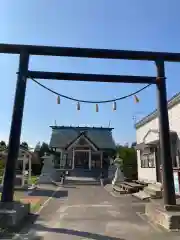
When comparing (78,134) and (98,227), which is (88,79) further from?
(78,134)

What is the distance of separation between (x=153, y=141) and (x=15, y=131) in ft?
42.3

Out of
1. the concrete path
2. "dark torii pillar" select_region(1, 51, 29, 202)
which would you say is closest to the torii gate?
"dark torii pillar" select_region(1, 51, 29, 202)

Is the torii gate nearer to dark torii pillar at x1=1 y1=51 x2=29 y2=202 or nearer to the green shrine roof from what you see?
dark torii pillar at x1=1 y1=51 x2=29 y2=202

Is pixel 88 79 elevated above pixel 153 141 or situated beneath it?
elevated above

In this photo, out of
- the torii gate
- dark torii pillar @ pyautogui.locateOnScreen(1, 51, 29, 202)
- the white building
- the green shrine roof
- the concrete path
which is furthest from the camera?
the green shrine roof

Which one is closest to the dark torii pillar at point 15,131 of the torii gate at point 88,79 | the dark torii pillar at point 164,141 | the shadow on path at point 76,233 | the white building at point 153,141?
the torii gate at point 88,79

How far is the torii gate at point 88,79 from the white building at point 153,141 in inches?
277

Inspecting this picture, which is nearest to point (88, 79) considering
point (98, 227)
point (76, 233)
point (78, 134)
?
point (98, 227)

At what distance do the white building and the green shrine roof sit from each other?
21.2 meters

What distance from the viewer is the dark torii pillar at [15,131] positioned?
834 cm

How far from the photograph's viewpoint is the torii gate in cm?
857

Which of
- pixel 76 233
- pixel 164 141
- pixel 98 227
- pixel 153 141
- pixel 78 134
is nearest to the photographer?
pixel 76 233

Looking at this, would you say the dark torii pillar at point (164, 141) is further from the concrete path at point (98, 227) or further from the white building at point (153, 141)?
the white building at point (153, 141)

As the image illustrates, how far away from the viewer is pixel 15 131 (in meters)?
8.68
